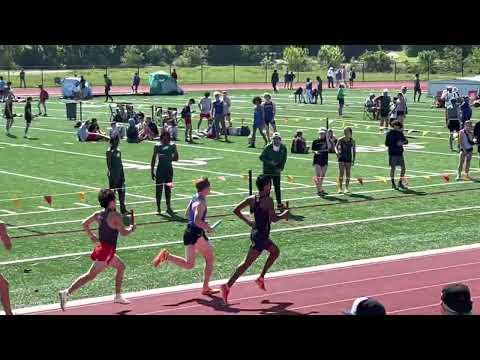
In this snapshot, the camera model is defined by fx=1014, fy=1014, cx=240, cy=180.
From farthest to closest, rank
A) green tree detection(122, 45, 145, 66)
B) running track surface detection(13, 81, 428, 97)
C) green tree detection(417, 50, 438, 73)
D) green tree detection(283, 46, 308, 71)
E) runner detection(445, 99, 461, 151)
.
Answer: green tree detection(122, 45, 145, 66) < green tree detection(283, 46, 308, 71) < green tree detection(417, 50, 438, 73) < running track surface detection(13, 81, 428, 97) < runner detection(445, 99, 461, 151)

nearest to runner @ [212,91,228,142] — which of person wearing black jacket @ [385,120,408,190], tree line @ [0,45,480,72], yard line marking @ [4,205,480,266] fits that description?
person wearing black jacket @ [385,120,408,190]

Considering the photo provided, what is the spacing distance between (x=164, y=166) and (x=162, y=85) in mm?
38356

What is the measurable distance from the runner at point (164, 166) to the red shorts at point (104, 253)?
7.00m

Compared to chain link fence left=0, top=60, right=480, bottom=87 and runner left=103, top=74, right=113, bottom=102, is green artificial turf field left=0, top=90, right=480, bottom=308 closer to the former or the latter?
runner left=103, top=74, right=113, bottom=102

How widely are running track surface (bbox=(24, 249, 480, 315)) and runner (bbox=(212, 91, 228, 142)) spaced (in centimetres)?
1804

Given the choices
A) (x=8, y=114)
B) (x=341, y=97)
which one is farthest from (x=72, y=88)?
(x=8, y=114)

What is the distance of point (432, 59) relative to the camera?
264 feet

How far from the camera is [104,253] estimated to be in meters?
12.0

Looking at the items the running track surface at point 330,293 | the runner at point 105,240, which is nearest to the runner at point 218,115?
the running track surface at point 330,293

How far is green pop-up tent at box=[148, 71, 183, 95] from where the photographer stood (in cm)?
5706

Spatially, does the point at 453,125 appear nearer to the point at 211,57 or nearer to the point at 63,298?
the point at 63,298
